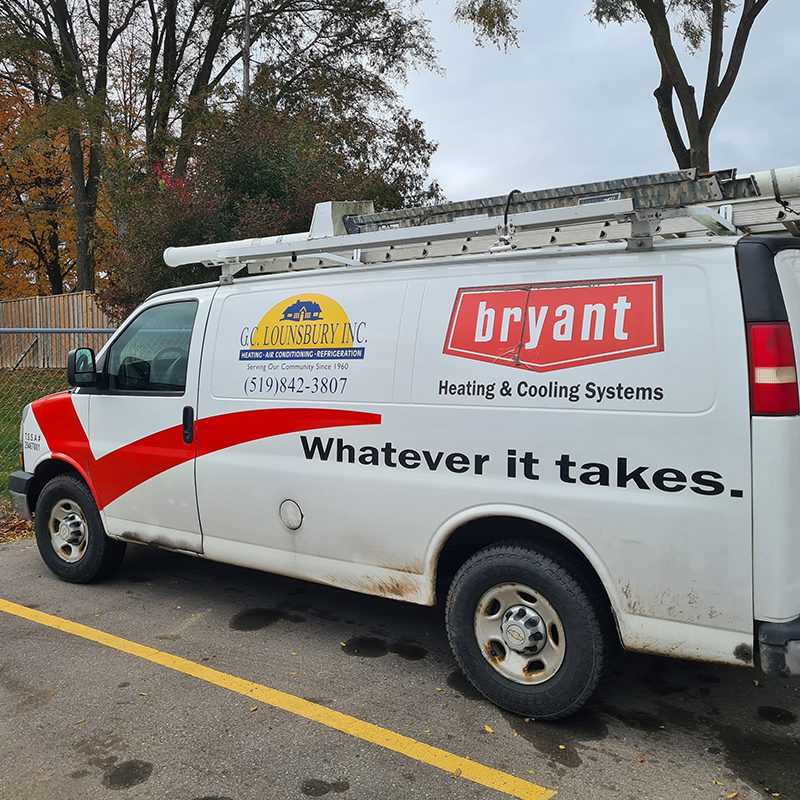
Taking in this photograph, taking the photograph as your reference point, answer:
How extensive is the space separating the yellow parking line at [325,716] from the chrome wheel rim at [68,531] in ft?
2.23

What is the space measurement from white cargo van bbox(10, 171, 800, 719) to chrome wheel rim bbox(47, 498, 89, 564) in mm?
831

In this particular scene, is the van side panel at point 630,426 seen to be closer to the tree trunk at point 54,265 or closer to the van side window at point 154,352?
the van side window at point 154,352

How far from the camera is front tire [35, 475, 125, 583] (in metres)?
5.30

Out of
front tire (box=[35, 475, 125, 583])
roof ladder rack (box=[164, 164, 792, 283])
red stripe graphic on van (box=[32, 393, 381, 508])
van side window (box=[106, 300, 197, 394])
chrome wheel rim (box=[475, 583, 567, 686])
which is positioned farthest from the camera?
front tire (box=[35, 475, 125, 583])

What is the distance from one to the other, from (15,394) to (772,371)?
32.5ft

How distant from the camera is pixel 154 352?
16.4 feet

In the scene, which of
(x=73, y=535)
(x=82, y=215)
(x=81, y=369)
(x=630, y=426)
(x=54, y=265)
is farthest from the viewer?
(x=54, y=265)

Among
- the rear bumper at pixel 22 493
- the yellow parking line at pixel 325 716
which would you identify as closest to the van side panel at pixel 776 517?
the yellow parking line at pixel 325 716

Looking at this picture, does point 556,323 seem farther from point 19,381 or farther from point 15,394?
point 15,394

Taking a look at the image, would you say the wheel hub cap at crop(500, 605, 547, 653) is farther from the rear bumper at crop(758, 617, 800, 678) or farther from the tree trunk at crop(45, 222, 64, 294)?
the tree trunk at crop(45, 222, 64, 294)

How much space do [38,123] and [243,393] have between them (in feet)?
A: 51.2

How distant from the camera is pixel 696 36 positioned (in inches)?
477

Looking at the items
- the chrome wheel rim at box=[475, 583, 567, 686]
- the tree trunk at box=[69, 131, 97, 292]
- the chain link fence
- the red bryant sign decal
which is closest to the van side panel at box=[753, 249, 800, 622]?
the red bryant sign decal

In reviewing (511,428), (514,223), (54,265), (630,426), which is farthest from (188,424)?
(54,265)
